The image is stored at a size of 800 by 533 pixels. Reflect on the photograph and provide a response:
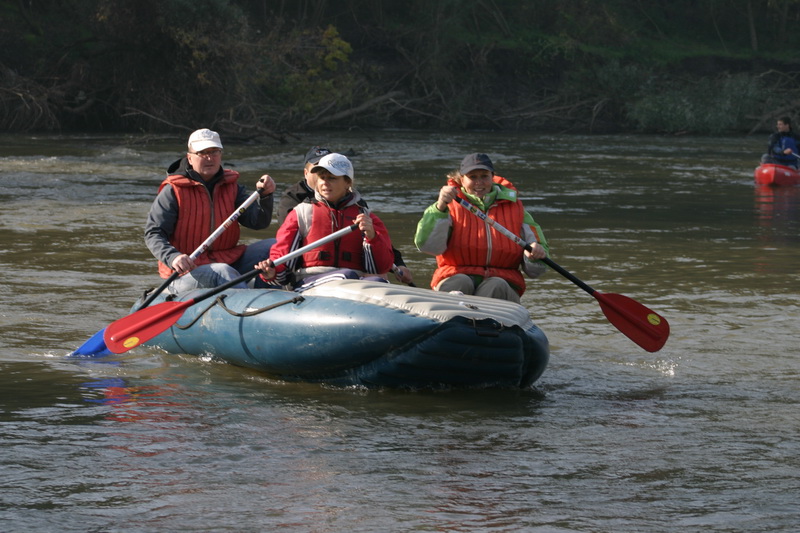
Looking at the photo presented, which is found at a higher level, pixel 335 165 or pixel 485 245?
pixel 335 165

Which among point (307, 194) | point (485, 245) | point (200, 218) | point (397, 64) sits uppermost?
point (397, 64)

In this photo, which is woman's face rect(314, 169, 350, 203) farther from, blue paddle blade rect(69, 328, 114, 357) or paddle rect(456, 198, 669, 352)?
blue paddle blade rect(69, 328, 114, 357)

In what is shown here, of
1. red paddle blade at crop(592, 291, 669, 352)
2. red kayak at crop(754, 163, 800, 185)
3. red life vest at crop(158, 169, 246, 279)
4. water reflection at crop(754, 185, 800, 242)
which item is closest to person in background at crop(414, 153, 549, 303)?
red paddle blade at crop(592, 291, 669, 352)

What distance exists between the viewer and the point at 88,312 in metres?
7.14

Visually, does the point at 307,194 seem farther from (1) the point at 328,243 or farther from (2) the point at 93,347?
(2) the point at 93,347

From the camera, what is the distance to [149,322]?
5742 mm

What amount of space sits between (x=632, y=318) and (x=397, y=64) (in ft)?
83.8

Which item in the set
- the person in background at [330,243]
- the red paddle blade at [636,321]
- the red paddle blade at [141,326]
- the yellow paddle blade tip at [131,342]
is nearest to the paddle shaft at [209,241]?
the red paddle blade at [141,326]

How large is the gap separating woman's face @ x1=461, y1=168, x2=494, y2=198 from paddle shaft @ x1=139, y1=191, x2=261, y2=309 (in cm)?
111

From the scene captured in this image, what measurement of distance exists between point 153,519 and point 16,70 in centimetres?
2276

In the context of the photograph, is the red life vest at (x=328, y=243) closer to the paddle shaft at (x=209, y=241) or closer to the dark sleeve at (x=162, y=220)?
the paddle shaft at (x=209, y=241)

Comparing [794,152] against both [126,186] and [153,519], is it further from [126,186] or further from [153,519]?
[153,519]

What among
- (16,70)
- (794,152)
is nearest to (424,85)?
(16,70)

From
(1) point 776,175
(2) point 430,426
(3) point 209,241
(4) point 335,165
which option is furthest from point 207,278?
(1) point 776,175
